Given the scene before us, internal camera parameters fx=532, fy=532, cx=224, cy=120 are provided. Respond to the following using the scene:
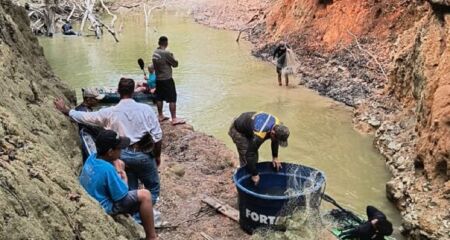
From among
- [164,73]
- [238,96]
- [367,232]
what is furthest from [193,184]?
[238,96]

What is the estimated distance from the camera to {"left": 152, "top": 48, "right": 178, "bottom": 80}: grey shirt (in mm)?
9312

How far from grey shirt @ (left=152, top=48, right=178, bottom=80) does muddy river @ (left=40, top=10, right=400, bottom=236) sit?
2.41m

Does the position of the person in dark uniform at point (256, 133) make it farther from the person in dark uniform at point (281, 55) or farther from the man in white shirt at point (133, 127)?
the person in dark uniform at point (281, 55)

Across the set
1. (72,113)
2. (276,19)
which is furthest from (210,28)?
(72,113)

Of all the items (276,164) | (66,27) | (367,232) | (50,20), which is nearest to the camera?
(367,232)

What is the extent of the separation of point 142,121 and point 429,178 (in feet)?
14.1

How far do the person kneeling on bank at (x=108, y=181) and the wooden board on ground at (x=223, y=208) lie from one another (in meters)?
2.11

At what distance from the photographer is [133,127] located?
18.6ft

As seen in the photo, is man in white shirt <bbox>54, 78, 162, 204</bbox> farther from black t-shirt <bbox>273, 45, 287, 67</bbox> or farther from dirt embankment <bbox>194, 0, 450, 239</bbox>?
black t-shirt <bbox>273, 45, 287, 67</bbox>

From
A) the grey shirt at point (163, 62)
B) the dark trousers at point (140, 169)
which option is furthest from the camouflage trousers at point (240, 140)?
the grey shirt at point (163, 62)

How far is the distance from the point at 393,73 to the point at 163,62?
250 inches

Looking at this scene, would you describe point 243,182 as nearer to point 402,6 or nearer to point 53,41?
point 402,6

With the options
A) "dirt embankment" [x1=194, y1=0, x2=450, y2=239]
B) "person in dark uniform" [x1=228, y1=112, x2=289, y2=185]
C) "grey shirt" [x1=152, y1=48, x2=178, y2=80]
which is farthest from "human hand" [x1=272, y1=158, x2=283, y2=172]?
"grey shirt" [x1=152, y1=48, x2=178, y2=80]

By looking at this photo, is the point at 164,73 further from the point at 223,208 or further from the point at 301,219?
the point at 301,219
